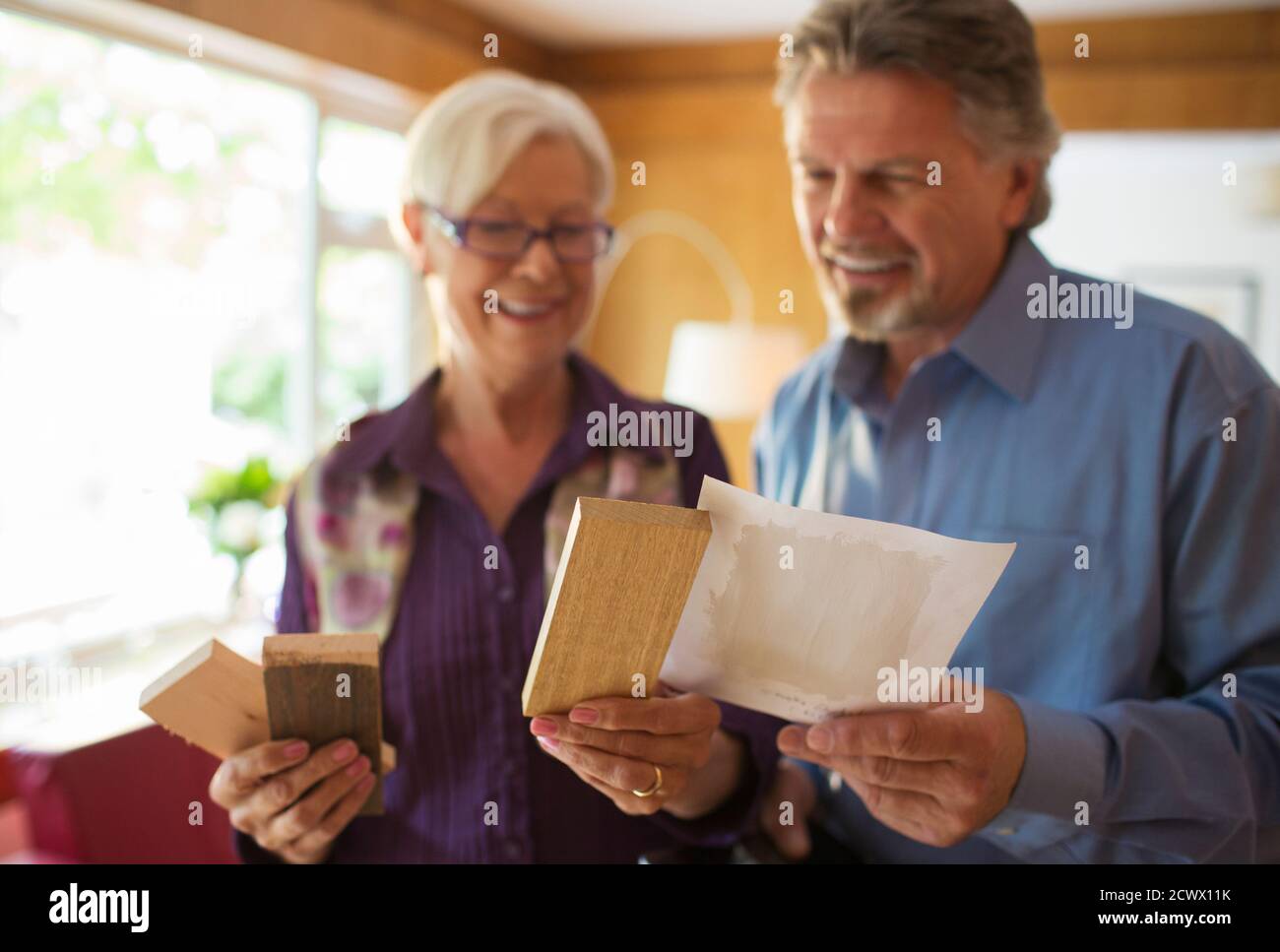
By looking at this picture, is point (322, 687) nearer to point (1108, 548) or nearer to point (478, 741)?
point (478, 741)

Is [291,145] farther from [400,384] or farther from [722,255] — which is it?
[722,255]

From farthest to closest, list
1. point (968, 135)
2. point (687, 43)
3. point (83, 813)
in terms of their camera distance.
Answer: point (687, 43) → point (83, 813) → point (968, 135)

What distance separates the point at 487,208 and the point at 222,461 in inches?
103

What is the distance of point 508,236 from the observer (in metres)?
1.32

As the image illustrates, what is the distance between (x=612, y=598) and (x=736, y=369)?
336cm

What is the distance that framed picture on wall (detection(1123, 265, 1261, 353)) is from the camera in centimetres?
511

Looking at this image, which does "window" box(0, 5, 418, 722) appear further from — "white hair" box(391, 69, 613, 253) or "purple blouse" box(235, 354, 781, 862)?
"purple blouse" box(235, 354, 781, 862)

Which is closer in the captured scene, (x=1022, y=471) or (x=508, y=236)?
(x=1022, y=471)

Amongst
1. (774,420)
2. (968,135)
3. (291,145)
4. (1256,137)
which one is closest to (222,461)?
(291,145)

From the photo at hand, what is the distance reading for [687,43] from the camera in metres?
5.55

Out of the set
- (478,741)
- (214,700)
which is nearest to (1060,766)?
(478,741)

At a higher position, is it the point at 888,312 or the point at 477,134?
the point at 477,134

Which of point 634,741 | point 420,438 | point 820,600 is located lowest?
point 634,741

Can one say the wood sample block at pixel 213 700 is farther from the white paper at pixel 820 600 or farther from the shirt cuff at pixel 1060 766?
the shirt cuff at pixel 1060 766
